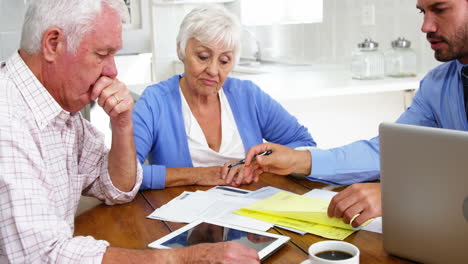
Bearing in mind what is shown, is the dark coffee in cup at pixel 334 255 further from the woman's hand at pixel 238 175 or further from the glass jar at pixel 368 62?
the glass jar at pixel 368 62

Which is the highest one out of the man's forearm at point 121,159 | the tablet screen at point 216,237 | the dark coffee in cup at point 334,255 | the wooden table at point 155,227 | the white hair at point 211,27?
the white hair at point 211,27

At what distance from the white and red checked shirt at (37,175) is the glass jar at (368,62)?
1.89m

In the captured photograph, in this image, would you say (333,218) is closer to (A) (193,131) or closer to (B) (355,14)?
(A) (193,131)

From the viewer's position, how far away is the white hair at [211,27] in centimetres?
212

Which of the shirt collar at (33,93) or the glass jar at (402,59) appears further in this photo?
the glass jar at (402,59)

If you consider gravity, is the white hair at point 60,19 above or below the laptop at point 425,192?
above

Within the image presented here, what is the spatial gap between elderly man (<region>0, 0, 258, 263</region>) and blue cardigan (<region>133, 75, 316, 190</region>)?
1.43ft

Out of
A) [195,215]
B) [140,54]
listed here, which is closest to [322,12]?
[140,54]

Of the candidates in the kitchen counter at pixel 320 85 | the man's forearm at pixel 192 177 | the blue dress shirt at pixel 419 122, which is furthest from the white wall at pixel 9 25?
the blue dress shirt at pixel 419 122

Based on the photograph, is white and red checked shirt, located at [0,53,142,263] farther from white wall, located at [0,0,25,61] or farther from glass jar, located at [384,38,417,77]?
white wall, located at [0,0,25,61]

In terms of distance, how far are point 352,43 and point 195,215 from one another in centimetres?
248

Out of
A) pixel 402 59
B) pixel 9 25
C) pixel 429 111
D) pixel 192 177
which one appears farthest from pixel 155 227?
pixel 9 25

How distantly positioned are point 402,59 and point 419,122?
1293mm

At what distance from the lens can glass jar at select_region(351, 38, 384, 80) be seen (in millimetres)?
3008
